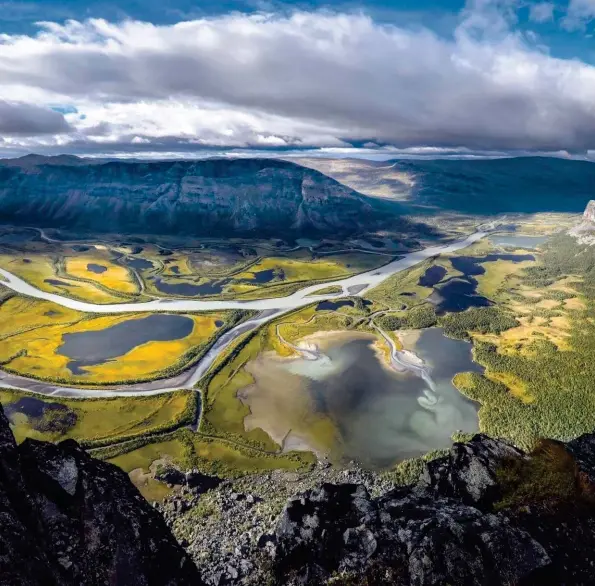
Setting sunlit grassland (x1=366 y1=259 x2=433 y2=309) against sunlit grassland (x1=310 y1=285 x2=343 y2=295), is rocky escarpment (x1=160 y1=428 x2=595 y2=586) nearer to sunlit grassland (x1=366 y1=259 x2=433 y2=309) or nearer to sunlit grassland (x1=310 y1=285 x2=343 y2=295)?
sunlit grassland (x1=366 y1=259 x2=433 y2=309)

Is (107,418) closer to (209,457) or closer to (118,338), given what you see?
(209,457)

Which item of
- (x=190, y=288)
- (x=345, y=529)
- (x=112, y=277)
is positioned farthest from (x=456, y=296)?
(x=345, y=529)

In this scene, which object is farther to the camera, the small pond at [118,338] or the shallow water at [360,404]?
the small pond at [118,338]

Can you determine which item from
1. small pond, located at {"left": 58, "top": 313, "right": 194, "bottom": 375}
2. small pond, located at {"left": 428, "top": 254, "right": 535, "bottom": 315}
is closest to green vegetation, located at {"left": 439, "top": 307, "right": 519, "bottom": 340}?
small pond, located at {"left": 428, "top": 254, "right": 535, "bottom": 315}

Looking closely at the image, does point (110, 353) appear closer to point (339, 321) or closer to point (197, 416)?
point (197, 416)

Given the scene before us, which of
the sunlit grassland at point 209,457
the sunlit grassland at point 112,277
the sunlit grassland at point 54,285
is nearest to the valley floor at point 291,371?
the sunlit grassland at point 209,457

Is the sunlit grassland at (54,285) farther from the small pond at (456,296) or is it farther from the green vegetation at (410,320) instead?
the small pond at (456,296)
